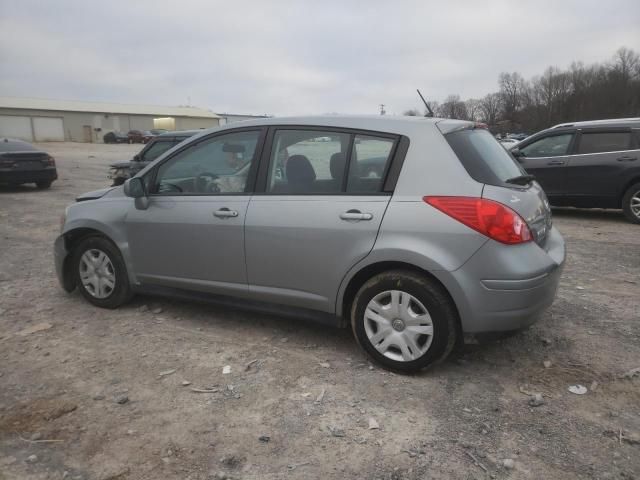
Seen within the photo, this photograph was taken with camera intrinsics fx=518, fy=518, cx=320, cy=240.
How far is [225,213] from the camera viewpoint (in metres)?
3.88

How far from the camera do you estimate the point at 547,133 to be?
31.5ft

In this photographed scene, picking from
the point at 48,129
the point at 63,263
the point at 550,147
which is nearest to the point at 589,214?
the point at 550,147

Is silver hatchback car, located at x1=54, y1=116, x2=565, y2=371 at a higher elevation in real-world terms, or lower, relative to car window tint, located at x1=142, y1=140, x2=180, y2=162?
lower

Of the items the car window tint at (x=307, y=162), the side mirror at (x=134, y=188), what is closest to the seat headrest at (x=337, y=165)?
the car window tint at (x=307, y=162)

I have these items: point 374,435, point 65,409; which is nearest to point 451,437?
point 374,435

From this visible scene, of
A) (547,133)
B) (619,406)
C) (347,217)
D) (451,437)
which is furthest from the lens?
(547,133)

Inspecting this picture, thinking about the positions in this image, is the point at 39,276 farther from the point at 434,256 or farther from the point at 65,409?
the point at 434,256

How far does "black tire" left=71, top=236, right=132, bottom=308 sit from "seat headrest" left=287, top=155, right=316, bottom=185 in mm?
1800

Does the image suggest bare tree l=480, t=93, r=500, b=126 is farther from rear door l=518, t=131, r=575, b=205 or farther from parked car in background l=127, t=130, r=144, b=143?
rear door l=518, t=131, r=575, b=205

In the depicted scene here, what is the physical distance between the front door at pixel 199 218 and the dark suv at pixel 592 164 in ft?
23.6

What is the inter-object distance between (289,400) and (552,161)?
7975 millimetres

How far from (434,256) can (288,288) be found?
112cm

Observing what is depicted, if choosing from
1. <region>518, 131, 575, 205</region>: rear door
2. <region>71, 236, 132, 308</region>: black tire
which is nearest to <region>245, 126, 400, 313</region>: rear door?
<region>71, 236, 132, 308</region>: black tire

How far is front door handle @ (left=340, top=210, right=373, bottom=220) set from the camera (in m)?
3.34
